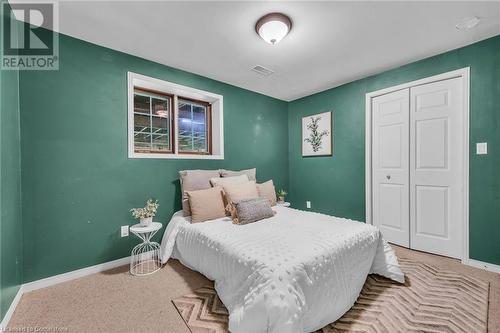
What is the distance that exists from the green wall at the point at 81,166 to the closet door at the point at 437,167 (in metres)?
3.16

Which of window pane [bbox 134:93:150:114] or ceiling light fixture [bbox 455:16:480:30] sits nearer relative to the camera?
ceiling light fixture [bbox 455:16:480:30]

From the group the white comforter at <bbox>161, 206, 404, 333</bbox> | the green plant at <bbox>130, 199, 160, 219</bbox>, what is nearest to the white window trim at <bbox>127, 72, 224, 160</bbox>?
the green plant at <bbox>130, 199, 160, 219</bbox>

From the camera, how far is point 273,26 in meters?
1.90

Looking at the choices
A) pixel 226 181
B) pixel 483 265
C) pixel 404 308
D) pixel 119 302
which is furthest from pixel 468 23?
pixel 119 302

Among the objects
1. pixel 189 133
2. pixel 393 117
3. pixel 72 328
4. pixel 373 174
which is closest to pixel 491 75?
pixel 393 117

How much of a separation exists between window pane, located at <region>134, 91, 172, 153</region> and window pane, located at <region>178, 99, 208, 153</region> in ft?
0.68

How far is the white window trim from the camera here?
250 centimetres

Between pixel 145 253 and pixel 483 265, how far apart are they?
3.75m

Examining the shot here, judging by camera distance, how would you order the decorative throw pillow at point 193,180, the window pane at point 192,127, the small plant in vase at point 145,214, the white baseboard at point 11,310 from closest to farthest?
1. the white baseboard at point 11,310
2. the small plant in vase at point 145,214
3. the decorative throw pillow at point 193,180
4. the window pane at point 192,127

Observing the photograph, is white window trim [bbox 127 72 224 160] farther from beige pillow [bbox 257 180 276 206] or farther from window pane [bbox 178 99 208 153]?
beige pillow [bbox 257 180 276 206]

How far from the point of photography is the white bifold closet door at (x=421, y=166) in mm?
2498

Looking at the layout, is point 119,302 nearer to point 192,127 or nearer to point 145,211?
point 145,211

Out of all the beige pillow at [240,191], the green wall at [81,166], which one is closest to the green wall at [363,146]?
the beige pillow at [240,191]

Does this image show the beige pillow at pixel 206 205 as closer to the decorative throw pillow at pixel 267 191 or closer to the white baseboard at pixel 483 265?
the decorative throw pillow at pixel 267 191
